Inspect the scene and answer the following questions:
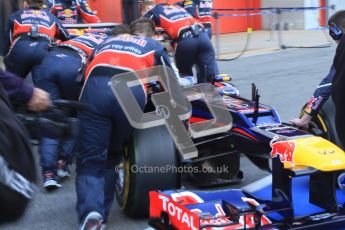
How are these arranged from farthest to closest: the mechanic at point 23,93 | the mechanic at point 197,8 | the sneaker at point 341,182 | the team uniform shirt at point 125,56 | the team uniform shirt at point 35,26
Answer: the mechanic at point 197,8 → the team uniform shirt at point 35,26 → the team uniform shirt at point 125,56 → the sneaker at point 341,182 → the mechanic at point 23,93

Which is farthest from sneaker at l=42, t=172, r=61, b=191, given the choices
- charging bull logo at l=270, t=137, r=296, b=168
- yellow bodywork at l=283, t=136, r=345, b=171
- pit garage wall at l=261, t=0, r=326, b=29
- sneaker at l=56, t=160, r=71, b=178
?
pit garage wall at l=261, t=0, r=326, b=29

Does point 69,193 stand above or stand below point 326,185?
below

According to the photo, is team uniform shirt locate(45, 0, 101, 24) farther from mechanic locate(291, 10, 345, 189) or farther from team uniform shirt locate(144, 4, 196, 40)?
mechanic locate(291, 10, 345, 189)

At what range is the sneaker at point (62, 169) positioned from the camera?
5.60 meters

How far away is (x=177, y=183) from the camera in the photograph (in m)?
4.69

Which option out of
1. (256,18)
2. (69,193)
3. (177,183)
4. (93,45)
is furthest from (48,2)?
(256,18)

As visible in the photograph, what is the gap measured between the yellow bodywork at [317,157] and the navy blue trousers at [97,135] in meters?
1.24

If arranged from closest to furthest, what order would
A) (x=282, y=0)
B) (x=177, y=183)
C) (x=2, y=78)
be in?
(x=2, y=78)
(x=177, y=183)
(x=282, y=0)

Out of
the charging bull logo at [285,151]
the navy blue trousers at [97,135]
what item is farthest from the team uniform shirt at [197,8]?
the charging bull logo at [285,151]

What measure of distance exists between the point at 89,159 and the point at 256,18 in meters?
20.7

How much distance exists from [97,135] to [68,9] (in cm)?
512

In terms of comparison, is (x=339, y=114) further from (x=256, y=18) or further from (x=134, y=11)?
(x=256, y=18)

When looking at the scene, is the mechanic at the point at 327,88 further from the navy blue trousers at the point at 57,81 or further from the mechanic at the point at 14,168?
the mechanic at the point at 14,168

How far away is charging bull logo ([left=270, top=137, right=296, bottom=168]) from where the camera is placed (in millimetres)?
3695
